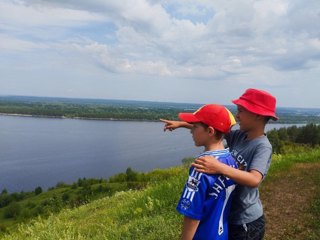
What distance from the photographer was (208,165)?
244 centimetres

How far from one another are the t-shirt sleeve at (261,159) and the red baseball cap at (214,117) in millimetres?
369

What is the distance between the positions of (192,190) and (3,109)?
18294 cm

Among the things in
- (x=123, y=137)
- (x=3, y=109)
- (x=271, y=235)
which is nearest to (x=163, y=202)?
(x=271, y=235)

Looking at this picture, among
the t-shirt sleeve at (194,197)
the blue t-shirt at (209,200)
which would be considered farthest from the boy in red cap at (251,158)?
the t-shirt sleeve at (194,197)

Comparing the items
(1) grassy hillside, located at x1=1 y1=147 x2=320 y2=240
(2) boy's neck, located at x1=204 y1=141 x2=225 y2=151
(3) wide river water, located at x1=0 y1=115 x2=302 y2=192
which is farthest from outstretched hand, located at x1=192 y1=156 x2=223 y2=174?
(3) wide river water, located at x1=0 y1=115 x2=302 y2=192

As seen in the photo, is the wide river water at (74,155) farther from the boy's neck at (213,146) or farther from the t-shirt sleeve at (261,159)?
the boy's neck at (213,146)

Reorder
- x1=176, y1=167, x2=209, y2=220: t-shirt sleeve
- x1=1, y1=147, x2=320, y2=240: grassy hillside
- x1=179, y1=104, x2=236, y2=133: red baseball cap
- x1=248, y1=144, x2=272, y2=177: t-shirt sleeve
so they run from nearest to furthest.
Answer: x1=176, y1=167, x2=209, y2=220: t-shirt sleeve < x1=179, y1=104, x2=236, y2=133: red baseball cap < x1=248, y1=144, x2=272, y2=177: t-shirt sleeve < x1=1, y1=147, x2=320, y2=240: grassy hillside

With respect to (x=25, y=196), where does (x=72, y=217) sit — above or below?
above

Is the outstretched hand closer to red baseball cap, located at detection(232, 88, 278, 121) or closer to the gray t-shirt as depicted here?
the gray t-shirt

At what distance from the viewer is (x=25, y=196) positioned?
47750 millimetres

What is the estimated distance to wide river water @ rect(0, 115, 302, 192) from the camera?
58.0m

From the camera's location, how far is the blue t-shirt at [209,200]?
8.02ft

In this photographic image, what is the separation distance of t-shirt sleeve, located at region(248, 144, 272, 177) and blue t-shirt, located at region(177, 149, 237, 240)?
22 centimetres

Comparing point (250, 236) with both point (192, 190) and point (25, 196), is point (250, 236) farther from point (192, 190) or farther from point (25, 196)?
point (25, 196)
